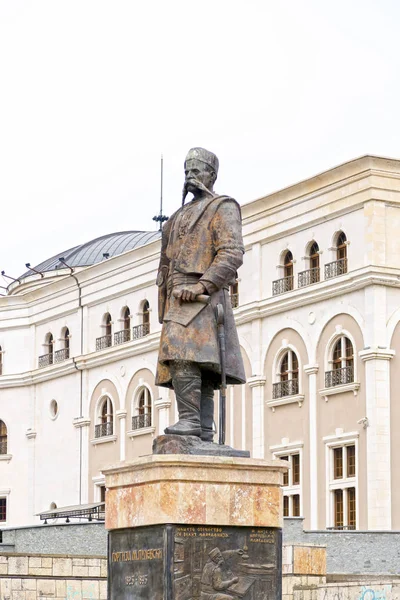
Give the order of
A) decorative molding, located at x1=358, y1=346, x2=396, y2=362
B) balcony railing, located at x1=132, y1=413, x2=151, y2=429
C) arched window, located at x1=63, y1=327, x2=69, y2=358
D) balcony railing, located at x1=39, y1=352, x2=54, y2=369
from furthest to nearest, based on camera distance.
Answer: balcony railing, located at x1=39, y1=352, x2=54, y2=369 → arched window, located at x1=63, y1=327, x2=69, y2=358 → balcony railing, located at x1=132, y1=413, x2=151, y2=429 → decorative molding, located at x1=358, y1=346, x2=396, y2=362

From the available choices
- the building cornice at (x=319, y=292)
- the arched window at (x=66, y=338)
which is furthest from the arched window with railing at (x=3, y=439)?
the building cornice at (x=319, y=292)

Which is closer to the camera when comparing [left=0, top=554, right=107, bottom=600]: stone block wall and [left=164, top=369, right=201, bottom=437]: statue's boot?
[left=164, top=369, right=201, bottom=437]: statue's boot

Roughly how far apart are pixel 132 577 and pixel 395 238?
36.8m

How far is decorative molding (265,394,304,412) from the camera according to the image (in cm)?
5222

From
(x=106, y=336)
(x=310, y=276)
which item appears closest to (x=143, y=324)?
(x=106, y=336)

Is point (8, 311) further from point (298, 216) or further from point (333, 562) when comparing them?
point (333, 562)

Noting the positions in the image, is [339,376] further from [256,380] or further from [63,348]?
[63,348]

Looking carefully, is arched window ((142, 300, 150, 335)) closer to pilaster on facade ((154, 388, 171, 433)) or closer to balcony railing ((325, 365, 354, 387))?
pilaster on facade ((154, 388, 171, 433))

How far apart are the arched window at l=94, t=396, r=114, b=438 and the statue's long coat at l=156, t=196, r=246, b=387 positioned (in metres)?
48.6

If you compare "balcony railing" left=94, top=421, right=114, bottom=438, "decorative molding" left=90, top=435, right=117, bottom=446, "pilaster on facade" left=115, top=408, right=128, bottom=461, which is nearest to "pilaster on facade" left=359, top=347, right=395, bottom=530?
"pilaster on facade" left=115, top=408, right=128, bottom=461

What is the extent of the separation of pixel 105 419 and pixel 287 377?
1285cm

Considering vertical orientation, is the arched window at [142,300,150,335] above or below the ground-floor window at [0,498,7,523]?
above

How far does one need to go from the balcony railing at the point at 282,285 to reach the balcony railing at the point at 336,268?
2319 mm

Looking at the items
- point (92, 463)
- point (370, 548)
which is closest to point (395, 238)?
point (370, 548)
